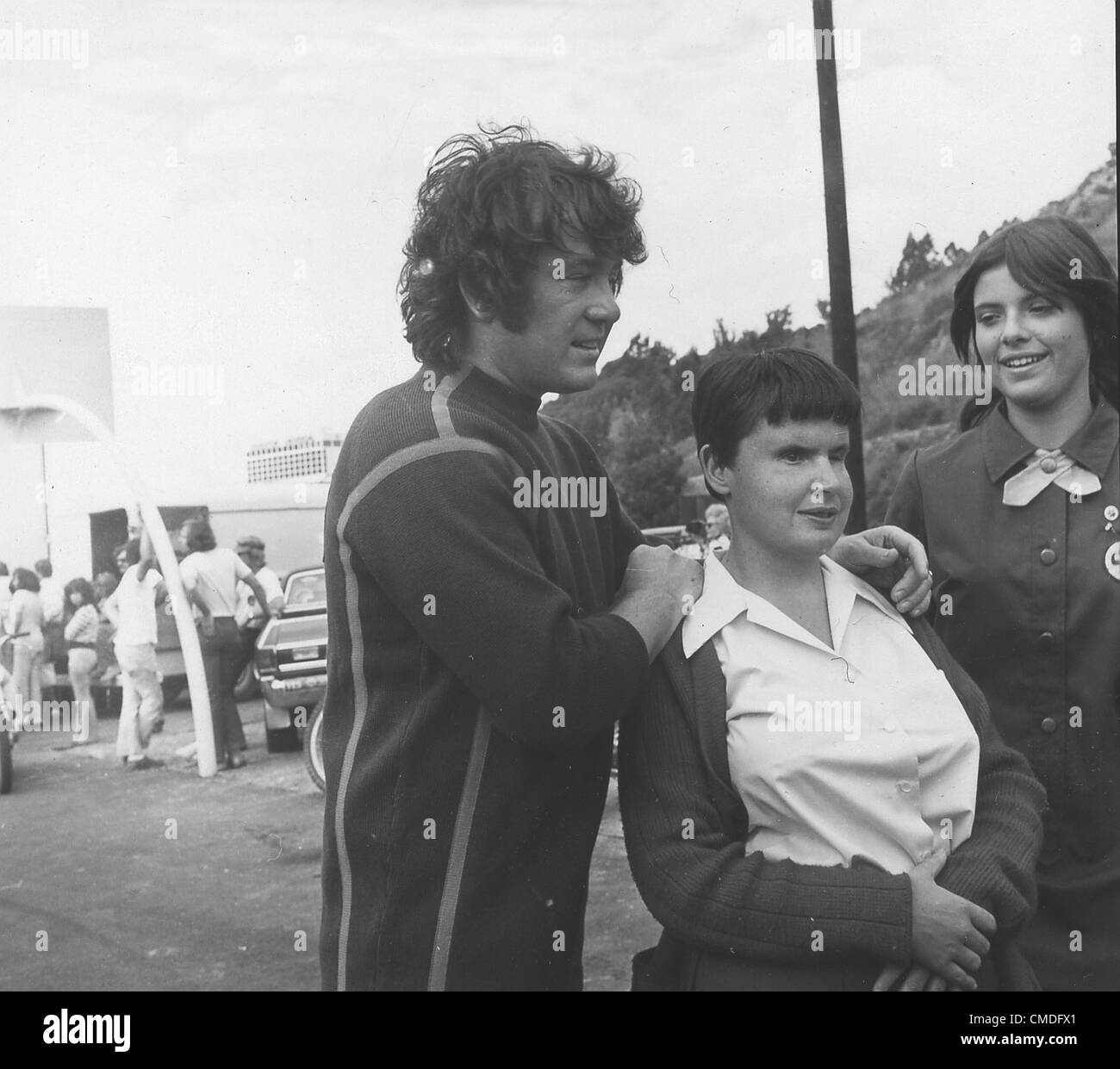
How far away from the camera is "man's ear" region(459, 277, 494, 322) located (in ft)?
5.32

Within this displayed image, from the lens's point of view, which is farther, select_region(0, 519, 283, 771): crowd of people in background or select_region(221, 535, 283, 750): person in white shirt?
select_region(221, 535, 283, 750): person in white shirt

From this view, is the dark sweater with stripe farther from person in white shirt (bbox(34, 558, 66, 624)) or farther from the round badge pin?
person in white shirt (bbox(34, 558, 66, 624))

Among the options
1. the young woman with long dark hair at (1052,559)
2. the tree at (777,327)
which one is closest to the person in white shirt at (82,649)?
the tree at (777,327)

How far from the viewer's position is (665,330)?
2.42m

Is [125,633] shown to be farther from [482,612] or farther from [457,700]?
[482,612]

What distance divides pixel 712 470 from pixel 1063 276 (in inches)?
27.9

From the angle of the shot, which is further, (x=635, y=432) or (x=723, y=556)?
(x=635, y=432)

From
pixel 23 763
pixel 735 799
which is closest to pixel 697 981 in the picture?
pixel 735 799

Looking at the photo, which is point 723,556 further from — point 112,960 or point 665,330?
point 112,960

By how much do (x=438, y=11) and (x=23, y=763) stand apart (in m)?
1.85

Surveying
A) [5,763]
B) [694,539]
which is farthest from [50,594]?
[694,539]

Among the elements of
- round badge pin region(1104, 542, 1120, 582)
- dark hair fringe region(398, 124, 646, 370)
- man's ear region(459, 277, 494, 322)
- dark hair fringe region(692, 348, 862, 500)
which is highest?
dark hair fringe region(398, 124, 646, 370)

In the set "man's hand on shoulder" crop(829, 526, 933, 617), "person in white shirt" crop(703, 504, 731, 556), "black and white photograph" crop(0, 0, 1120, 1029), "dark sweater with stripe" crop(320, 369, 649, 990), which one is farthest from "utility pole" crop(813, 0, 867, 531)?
"dark sweater with stripe" crop(320, 369, 649, 990)

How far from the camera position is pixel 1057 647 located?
185 centimetres
